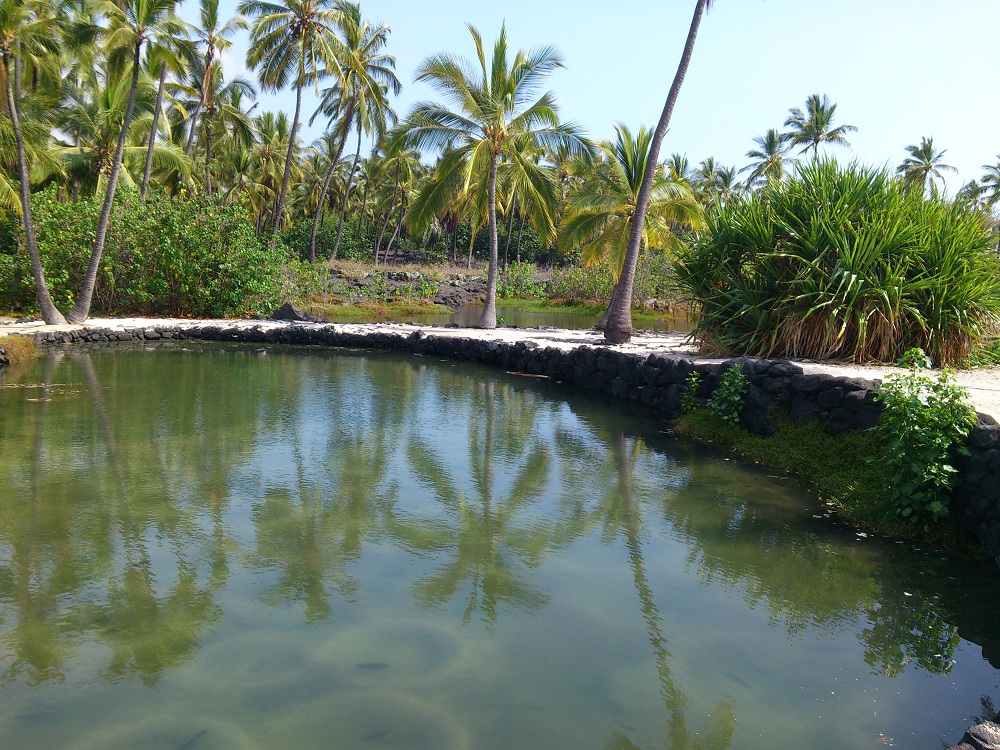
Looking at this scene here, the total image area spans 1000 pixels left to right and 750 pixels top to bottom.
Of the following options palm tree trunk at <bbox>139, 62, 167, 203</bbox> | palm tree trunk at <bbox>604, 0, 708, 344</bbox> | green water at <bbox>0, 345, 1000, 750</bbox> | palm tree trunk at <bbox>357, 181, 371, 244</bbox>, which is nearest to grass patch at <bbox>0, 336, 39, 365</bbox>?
green water at <bbox>0, 345, 1000, 750</bbox>

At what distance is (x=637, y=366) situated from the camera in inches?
532

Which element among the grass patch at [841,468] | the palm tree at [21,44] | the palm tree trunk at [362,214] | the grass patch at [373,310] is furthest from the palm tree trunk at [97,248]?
the palm tree trunk at [362,214]

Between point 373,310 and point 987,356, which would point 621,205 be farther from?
point 373,310

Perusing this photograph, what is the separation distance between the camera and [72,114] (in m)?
28.5

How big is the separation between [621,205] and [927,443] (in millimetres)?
17392

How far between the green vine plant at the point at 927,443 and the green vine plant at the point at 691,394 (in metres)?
4.64

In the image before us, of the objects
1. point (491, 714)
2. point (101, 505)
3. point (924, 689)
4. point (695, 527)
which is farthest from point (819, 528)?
point (101, 505)

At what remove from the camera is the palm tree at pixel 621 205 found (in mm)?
22547

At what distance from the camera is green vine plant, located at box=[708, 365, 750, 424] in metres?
10.4

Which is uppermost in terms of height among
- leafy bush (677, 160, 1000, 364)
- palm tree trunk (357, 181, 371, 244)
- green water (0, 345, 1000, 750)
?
palm tree trunk (357, 181, 371, 244)

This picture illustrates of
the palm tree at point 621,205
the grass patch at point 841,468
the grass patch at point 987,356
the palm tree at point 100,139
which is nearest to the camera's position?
the grass patch at point 841,468

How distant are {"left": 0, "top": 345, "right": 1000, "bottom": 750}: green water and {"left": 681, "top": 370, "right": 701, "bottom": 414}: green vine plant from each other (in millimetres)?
1961

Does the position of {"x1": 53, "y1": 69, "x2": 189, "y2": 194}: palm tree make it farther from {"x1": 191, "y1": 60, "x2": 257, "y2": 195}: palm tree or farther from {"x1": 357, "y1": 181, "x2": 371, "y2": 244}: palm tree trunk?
{"x1": 357, "y1": 181, "x2": 371, "y2": 244}: palm tree trunk

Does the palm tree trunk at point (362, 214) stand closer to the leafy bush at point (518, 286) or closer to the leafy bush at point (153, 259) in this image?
the leafy bush at point (518, 286)
